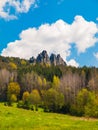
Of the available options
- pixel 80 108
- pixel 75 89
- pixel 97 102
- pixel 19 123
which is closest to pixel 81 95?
pixel 80 108

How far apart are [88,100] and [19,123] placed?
287 ft

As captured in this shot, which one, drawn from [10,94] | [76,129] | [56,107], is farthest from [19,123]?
[10,94]

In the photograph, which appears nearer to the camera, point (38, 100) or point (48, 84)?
point (38, 100)

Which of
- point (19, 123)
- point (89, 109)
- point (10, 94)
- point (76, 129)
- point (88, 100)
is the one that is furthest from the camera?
point (10, 94)

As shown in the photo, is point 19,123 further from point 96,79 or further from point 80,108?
point 96,79

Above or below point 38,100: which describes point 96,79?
above

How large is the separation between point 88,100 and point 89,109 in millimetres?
9810

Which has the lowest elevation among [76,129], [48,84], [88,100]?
[76,129]

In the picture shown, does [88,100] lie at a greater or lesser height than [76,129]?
greater

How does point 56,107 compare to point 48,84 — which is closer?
point 56,107

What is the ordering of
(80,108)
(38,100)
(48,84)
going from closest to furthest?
(80,108), (38,100), (48,84)

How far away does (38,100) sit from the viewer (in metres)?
156

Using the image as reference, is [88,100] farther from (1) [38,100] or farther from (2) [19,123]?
(2) [19,123]

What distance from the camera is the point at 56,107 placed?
140000 mm
